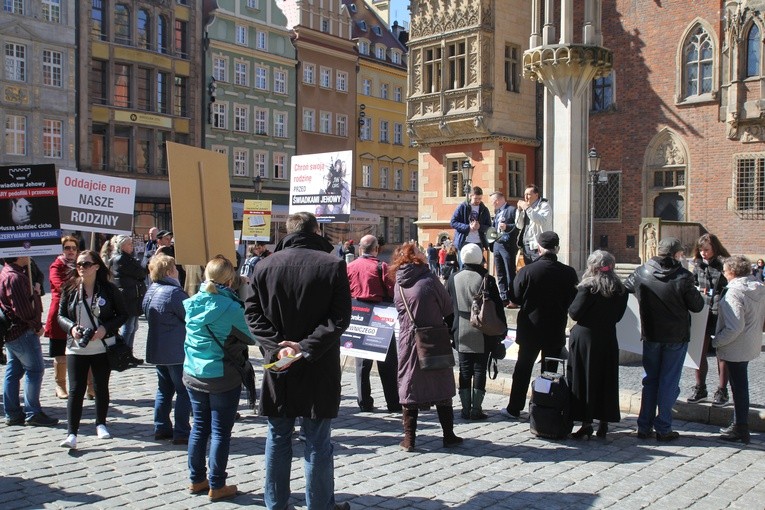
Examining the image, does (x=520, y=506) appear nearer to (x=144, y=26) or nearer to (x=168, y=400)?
(x=168, y=400)

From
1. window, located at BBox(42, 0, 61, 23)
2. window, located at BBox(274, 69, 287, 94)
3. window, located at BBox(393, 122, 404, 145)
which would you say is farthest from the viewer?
window, located at BBox(393, 122, 404, 145)

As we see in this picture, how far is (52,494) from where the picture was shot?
5.86 meters

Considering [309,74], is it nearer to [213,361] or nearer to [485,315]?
[485,315]

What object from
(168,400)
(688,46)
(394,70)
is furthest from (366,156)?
(168,400)

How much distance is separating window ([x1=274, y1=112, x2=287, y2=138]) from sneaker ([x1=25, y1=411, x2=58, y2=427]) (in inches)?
1827

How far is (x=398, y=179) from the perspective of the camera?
6203cm

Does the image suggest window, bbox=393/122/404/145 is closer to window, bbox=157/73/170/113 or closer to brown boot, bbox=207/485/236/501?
window, bbox=157/73/170/113

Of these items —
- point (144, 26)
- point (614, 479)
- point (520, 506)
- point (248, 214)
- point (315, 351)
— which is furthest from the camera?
point (144, 26)

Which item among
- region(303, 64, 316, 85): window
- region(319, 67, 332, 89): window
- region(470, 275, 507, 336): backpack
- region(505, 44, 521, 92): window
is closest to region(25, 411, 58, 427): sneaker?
region(470, 275, 507, 336): backpack

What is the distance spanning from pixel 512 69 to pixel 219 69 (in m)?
23.6

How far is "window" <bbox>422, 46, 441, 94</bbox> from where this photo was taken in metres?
32.8

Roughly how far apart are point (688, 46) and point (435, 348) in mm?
24850

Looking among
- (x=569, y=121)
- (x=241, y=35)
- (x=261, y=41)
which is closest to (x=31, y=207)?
(x=569, y=121)

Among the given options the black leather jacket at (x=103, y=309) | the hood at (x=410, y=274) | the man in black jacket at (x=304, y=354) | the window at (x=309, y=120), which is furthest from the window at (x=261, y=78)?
the man in black jacket at (x=304, y=354)
